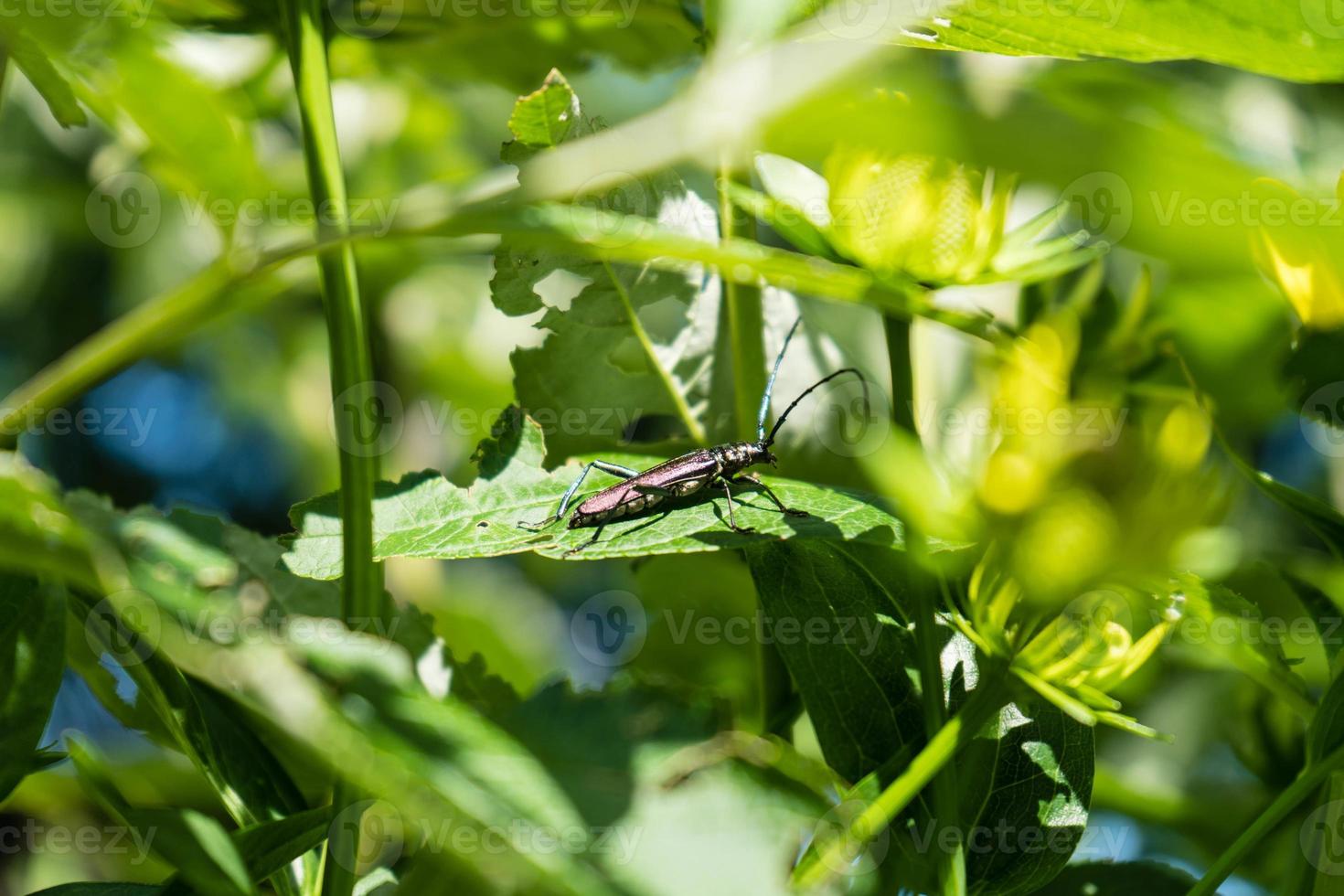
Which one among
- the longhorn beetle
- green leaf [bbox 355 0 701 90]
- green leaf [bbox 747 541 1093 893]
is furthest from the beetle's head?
green leaf [bbox 355 0 701 90]

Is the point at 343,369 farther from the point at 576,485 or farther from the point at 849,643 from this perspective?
the point at 849,643

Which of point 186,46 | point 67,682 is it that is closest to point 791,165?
point 67,682

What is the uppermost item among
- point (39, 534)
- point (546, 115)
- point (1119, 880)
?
point (546, 115)

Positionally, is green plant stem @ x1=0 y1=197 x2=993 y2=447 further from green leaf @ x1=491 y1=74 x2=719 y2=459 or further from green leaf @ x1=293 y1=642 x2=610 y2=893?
green leaf @ x1=491 y1=74 x2=719 y2=459

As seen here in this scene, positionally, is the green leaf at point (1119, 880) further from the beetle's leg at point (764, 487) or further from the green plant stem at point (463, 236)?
the green plant stem at point (463, 236)

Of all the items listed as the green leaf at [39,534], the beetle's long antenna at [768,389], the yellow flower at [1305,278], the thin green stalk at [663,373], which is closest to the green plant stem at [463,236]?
the green leaf at [39,534]

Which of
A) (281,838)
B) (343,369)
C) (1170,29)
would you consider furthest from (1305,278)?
(281,838)
